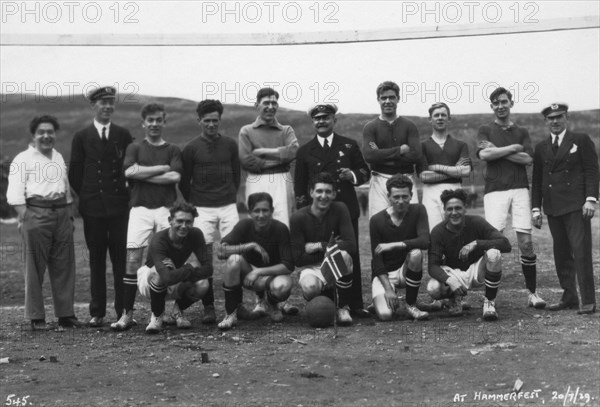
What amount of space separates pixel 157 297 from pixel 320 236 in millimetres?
1452

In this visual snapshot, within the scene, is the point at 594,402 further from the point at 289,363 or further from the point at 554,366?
the point at 289,363

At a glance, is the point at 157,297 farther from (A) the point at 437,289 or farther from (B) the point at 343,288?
(A) the point at 437,289

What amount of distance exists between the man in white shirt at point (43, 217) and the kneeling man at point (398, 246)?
106 inches

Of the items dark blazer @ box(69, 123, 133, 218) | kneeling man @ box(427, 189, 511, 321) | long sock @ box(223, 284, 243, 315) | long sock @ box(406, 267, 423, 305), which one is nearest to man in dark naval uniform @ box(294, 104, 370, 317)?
long sock @ box(406, 267, 423, 305)

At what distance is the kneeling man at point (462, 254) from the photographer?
22.4ft

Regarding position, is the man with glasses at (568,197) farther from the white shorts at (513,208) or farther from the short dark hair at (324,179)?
the short dark hair at (324,179)

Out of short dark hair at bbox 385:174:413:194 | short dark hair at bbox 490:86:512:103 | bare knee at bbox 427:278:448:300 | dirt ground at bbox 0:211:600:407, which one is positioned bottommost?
dirt ground at bbox 0:211:600:407

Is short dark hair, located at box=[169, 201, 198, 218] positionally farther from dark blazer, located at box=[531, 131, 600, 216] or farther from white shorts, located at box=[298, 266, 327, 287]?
dark blazer, located at box=[531, 131, 600, 216]

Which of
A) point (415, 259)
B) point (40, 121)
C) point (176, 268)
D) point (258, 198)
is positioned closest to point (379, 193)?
point (415, 259)

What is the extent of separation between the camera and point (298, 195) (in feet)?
24.2

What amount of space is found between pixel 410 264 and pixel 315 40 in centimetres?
415

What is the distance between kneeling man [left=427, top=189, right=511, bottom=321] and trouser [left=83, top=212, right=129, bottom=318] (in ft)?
8.90

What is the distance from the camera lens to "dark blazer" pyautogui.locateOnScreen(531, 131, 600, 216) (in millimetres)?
7086

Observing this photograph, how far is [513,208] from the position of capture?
735cm
